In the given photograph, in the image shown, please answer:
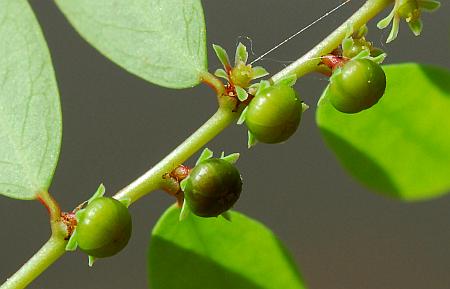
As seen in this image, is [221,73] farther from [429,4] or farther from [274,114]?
[429,4]

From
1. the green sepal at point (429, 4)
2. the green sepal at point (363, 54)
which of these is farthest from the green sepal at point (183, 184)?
the green sepal at point (429, 4)

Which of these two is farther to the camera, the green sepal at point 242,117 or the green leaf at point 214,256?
the green leaf at point 214,256

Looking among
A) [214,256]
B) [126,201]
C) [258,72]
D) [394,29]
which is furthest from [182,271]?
[394,29]

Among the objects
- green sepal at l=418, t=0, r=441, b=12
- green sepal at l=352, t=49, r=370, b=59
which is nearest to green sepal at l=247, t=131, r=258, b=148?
green sepal at l=352, t=49, r=370, b=59

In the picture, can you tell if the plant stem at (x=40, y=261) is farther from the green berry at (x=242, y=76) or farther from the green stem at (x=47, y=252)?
the green berry at (x=242, y=76)

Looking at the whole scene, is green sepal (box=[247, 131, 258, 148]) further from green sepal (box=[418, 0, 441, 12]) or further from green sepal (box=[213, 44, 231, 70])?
green sepal (box=[418, 0, 441, 12])

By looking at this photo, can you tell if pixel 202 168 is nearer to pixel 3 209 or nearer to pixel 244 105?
pixel 244 105
